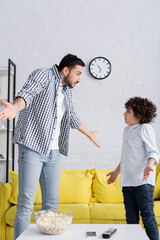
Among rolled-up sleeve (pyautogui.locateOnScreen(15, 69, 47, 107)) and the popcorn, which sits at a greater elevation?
rolled-up sleeve (pyautogui.locateOnScreen(15, 69, 47, 107))

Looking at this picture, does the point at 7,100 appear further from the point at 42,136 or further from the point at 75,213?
the point at 42,136

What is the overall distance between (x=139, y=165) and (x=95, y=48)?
193cm

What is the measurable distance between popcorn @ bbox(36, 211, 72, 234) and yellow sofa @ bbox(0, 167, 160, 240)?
1.15m

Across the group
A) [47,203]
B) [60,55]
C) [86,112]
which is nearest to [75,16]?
[60,55]

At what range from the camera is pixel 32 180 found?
1.88 meters

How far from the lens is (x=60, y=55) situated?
3.65 m

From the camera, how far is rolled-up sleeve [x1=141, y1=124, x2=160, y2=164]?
2.00 m

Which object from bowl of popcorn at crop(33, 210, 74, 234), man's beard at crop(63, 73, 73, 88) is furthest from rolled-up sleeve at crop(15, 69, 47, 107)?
bowl of popcorn at crop(33, 210, 74, 234)

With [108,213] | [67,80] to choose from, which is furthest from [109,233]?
[108,213]

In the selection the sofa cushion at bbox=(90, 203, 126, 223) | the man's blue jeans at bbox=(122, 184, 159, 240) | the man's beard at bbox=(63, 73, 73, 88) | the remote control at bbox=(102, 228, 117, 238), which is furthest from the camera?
the sofa cushion at bbox=(90, 203, 126, 223)

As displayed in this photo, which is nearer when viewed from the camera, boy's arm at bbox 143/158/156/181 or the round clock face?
boy's arm at bbox 143/158/156/181

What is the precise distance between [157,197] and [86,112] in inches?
48.2

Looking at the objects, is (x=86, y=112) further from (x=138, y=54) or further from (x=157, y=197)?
(x=157, y=197)

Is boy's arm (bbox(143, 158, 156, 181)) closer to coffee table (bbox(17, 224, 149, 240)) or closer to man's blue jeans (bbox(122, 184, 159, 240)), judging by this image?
man's blue jeans (bbox(122, 184, 159, 240))
